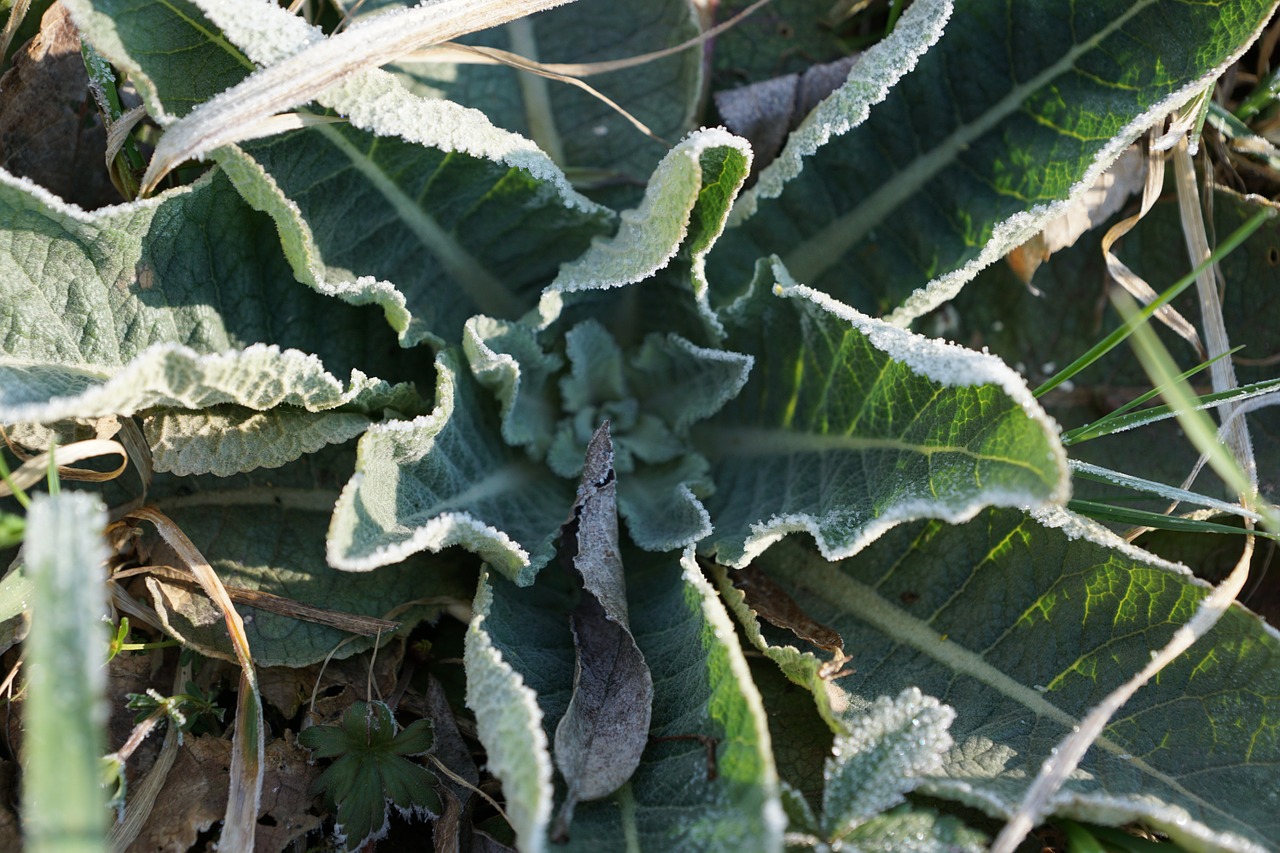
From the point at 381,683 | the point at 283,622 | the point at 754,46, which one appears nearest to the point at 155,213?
the point at 283,622

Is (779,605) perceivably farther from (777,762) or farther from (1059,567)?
(1059,567)

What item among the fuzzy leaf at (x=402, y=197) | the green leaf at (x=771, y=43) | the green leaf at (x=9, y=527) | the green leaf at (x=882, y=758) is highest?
the green leaf at (x=771, y=43)

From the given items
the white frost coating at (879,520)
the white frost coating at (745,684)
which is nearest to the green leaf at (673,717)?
the white frost coating at (745,684)

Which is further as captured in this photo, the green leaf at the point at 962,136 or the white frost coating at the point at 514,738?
the green leaf at the point at 962,136

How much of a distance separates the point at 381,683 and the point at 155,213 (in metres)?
0.97

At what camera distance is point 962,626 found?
1755 mm

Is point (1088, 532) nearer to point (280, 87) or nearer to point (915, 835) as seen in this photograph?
point (915, 835)

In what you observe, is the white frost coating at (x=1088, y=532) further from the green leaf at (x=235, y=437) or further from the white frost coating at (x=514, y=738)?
the green leaf at (x=235, y=437)

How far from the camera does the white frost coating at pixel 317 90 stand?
1515 mm

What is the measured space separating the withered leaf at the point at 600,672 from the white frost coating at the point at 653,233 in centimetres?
29

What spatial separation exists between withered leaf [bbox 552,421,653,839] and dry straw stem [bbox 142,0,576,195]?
30.9 inches

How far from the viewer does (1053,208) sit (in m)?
1.74

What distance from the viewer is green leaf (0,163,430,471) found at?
58.1 inches

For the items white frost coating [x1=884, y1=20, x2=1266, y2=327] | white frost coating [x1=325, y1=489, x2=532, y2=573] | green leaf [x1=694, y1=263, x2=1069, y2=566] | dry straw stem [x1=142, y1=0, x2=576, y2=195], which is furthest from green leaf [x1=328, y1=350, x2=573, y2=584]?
white frost coating [x1=884, y1=20, x2=1266, y2=327]
